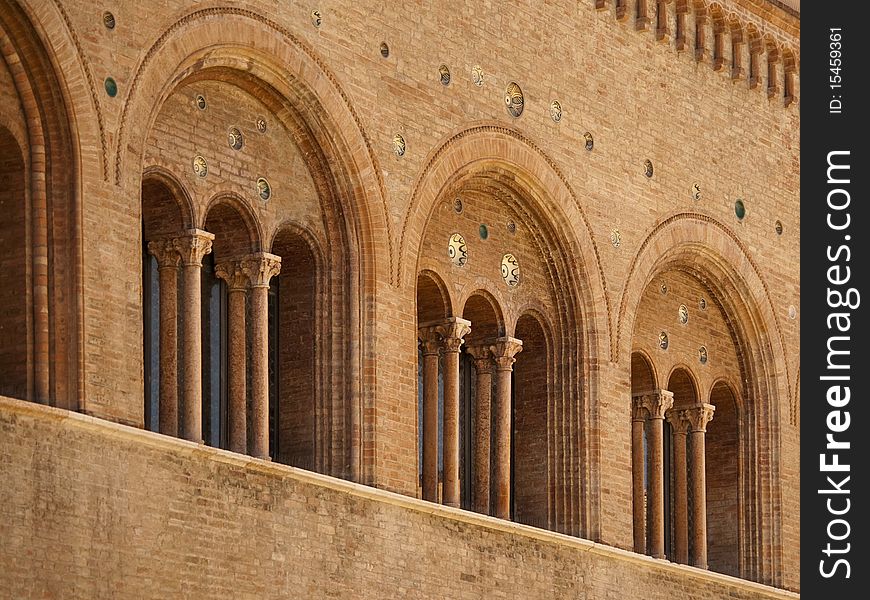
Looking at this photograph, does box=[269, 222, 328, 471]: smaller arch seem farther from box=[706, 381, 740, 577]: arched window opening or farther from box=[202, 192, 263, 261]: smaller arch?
box=[706, 381, 740, 577]: arched window opening

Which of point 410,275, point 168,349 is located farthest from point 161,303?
point 410,275

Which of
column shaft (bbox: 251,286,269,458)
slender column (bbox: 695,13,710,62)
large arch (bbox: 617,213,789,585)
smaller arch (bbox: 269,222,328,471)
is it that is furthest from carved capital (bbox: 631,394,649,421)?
column shaft (bbox: 251,286,269,458)

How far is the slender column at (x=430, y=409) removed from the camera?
76.8 feet

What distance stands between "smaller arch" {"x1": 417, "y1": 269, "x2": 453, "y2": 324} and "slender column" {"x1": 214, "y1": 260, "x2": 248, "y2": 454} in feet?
7.92

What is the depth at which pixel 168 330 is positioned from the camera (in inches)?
833

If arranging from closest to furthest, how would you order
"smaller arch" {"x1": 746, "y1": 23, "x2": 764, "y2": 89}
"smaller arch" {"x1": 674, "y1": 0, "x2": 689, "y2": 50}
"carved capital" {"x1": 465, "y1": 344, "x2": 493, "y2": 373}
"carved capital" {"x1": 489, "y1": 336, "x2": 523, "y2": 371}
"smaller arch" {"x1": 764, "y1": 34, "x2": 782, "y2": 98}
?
"carved capital" {"x1": 489, "y1": 336, "x2": 523, "y2": 371}
"carved capital" {"x1": 465, "y1": 344, "x2": 493, "y2": 373}
"smaller arch" {"x1": 674, "y1": 0, "x2": 689, "y2": 50}
"smaller arch" {"x1": 746, "y1": 23, "x2": 764, "y2": 89}
"smaller arch" {"x1": 764, "y1": 34, "x2": 782, "y2": 98}

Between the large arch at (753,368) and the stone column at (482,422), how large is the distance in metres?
3.12

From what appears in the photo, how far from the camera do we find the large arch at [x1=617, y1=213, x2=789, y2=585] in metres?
27.5

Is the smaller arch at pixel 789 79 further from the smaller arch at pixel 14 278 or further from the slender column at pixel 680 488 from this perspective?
the smaller arch at pixel 14 278

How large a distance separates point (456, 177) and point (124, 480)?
217 inches

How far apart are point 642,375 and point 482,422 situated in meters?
2.87

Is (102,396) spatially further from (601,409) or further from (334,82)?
(601,409)

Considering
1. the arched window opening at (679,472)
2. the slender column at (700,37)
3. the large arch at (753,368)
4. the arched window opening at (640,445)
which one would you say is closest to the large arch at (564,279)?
the arched window opening at (640,445)

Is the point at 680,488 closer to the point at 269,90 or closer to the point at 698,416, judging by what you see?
the point at 698,416
